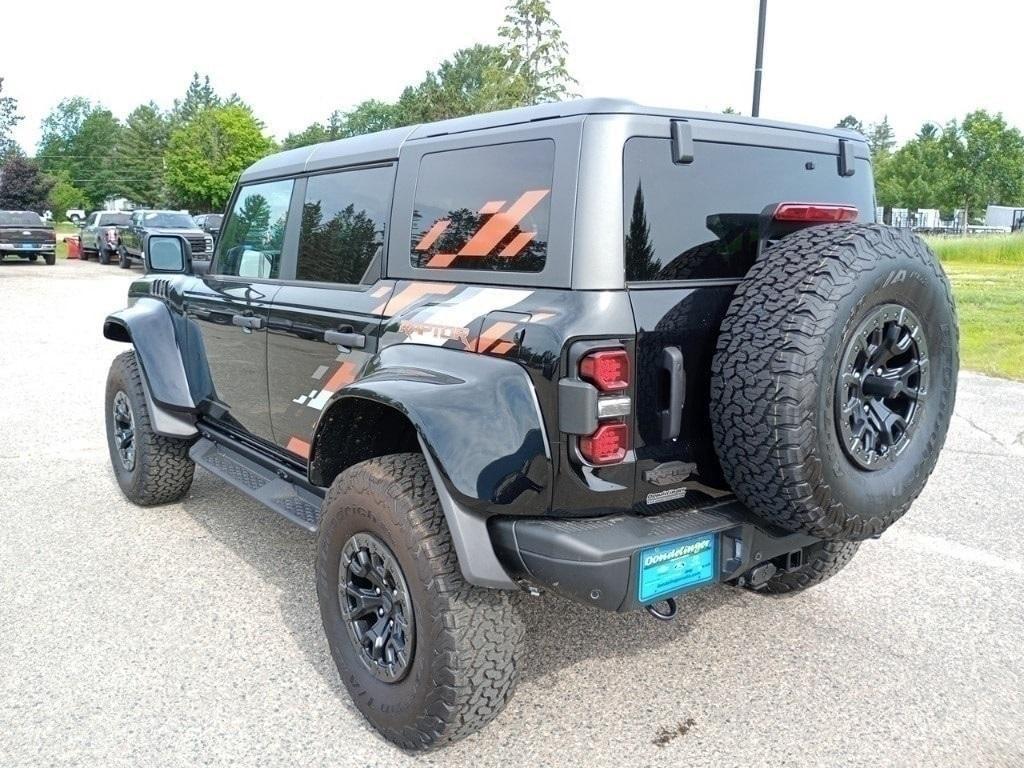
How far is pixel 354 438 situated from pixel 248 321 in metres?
1.23

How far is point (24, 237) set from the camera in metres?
26.8

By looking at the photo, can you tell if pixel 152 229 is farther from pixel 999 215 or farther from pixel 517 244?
pixel 999 215

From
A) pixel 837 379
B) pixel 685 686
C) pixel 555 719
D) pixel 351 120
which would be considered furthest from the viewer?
→ pixel 351 120

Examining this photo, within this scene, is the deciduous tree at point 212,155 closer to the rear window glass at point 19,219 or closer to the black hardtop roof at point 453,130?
the rear window glass at point 19,219

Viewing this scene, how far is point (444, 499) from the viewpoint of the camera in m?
2.56

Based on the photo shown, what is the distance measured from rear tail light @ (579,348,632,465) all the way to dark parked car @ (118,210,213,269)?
2058 cm

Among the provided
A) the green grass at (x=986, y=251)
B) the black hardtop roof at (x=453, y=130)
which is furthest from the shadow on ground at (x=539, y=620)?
the green grass at (x=986, y=251)

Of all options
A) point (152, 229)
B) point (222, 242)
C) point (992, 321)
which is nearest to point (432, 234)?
point (222, 242)

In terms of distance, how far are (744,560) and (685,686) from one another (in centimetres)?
71

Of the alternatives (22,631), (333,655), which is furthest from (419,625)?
(22,631)

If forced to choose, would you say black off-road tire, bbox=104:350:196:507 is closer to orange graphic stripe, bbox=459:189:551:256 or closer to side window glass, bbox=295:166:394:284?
side window glass, bbox=295:166:394:284

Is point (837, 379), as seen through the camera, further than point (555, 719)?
No

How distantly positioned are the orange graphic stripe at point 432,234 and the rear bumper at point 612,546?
1064 millimetres

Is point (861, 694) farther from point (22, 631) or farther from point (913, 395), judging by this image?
point (22, 631)
